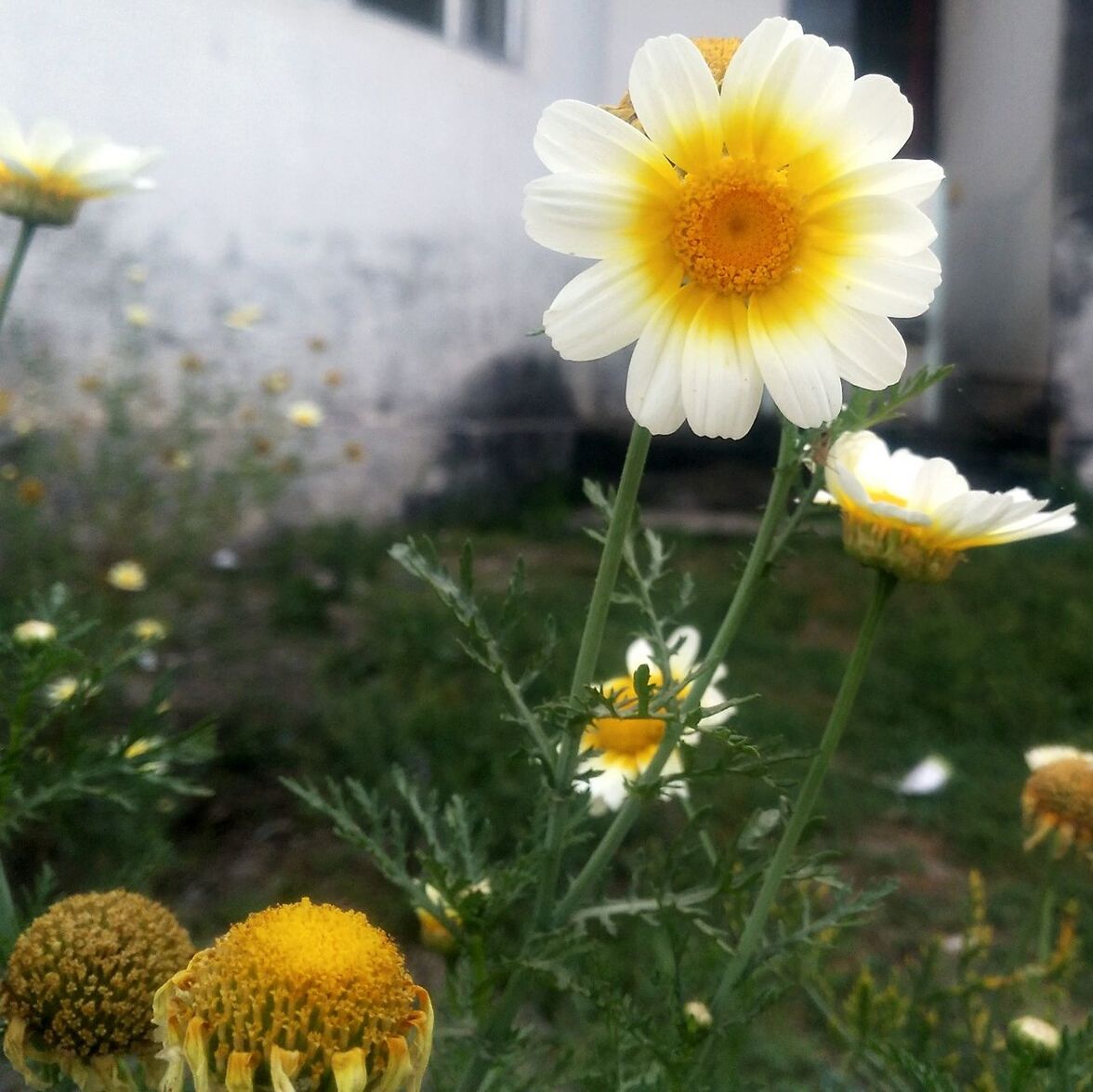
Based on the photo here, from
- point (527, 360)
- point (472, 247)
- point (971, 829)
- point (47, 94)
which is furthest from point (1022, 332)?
point (47, 94)

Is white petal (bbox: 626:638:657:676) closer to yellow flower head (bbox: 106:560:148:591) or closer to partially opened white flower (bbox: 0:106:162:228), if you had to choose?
partially opened white flower (bbox: 0:106:162:228)

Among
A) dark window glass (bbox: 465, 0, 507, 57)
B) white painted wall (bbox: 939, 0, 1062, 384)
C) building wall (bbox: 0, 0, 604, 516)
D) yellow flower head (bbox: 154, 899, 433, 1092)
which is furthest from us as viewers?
white painted wall (bbox: 939, 0, 1062, 384)

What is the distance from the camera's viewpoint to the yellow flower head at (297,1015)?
455 mm

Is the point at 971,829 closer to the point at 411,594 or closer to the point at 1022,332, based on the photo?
the point at 411,594

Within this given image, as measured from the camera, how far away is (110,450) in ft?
7.88

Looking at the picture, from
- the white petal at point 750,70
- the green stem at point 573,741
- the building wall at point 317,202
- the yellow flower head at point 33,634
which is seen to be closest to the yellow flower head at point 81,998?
the green stem at point 573,741

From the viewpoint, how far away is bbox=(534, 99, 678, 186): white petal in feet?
1.80

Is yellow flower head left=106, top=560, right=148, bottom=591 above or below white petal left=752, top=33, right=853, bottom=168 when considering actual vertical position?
below

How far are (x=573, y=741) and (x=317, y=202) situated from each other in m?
3.05

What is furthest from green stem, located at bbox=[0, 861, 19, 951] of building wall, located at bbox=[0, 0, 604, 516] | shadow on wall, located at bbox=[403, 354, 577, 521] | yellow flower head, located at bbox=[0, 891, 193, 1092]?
shadow on wall, located at bbox=[403, 354, 577, 521]

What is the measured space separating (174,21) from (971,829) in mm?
2523

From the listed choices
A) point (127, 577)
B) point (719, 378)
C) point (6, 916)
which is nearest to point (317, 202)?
point (127, 577)

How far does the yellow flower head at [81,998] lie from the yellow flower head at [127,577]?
1.50 m

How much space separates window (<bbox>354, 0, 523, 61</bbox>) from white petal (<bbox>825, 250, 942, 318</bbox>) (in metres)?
3.47
